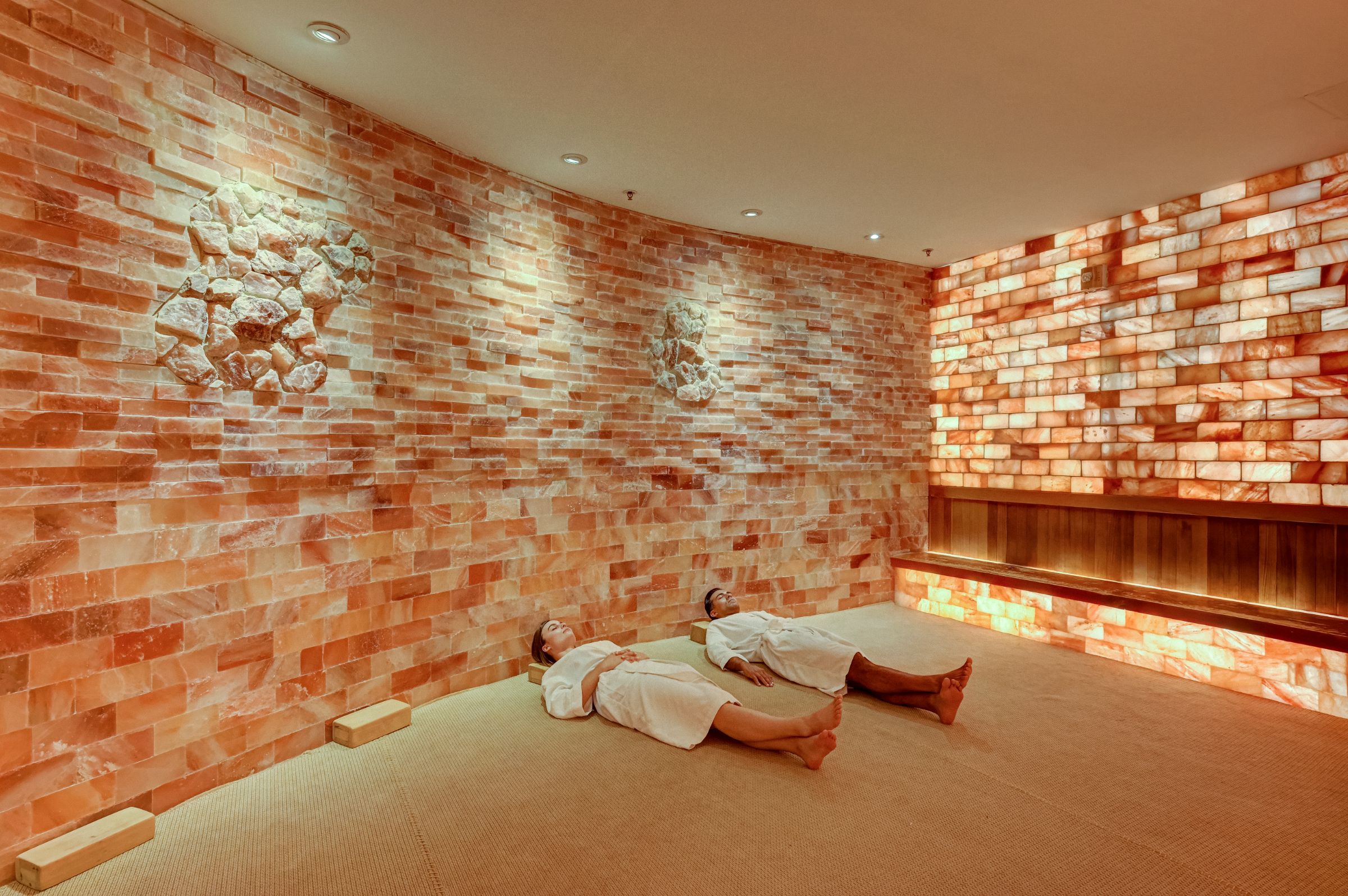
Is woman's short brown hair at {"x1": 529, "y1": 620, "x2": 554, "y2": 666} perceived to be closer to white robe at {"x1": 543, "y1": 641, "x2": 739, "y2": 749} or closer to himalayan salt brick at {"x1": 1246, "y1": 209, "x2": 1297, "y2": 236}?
white robe at {"x1": 543, "y1": 641, "x2": 739, "y2": 749}

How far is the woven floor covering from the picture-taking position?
2318 millimetres

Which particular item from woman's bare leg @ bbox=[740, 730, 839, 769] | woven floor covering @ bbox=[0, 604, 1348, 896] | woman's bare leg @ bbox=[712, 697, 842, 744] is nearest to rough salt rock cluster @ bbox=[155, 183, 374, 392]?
woven floor covering @ bbox=[0, 604, 1348, 896]

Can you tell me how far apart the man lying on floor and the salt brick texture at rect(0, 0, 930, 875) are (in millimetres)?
862

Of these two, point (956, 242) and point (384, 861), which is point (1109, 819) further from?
point (956, 242)

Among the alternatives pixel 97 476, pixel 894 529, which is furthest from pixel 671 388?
pixel 97 476

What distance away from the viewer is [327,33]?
9.35 feet

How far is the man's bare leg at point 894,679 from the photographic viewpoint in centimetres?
372

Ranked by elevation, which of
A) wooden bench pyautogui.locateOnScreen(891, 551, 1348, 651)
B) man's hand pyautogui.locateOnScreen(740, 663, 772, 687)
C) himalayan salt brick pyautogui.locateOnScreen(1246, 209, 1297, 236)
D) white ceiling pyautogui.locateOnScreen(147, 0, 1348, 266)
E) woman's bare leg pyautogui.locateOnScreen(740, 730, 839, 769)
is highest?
white ceiling pyautogui.locateOnScreen(147, 0, 1348, 266)

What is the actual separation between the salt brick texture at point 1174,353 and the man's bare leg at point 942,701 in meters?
2.52

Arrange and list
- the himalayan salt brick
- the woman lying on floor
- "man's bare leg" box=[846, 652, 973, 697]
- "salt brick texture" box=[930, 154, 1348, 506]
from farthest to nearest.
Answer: the himalayan salt brick
"salt brick texture" box=[930, 154, 1348, 506]
"man's bare leg" box=[846, 652, 973, 697]
the woman lying on floor

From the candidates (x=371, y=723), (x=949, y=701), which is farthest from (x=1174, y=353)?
(x=371, y=723)

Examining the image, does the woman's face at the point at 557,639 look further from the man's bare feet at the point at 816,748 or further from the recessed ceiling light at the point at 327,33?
the recessed ceiling light at the point at 327,33

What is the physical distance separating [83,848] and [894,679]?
372 cm

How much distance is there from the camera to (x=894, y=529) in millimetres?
6547
